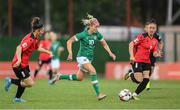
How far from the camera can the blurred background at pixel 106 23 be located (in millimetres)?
39156

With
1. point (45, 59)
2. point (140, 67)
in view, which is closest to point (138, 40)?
point (140, 67)

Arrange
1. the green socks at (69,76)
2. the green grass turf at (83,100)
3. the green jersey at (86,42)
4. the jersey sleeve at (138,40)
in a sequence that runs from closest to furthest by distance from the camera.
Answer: the green grass turf at (83,100) → the green jersey at (86,42) → the jersey sleeve at (138,40) → the green socks at (69,76)

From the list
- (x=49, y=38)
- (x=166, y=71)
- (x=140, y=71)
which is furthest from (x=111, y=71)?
(x=140, y=71)

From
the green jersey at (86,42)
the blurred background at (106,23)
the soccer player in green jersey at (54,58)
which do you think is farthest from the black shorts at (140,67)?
the blurred background at (106,23)

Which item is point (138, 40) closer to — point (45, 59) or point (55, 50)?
point (45, 59)

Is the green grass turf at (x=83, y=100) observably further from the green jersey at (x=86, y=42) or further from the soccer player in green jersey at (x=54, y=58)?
the soccer player in green jersey at (x=54, y=58)

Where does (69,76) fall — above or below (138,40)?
below

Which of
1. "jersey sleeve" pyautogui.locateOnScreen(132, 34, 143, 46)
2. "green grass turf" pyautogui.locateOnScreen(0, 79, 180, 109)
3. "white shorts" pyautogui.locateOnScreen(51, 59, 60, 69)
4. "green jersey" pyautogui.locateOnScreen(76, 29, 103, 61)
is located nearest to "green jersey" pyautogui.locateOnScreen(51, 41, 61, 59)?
"white shorts" pyautogui.locateOnScreen(51, 59, 60, 69)

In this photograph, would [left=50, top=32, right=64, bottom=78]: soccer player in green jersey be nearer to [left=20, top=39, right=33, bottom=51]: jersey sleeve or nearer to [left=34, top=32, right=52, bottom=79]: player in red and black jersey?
[left=34, top=32, right=52, bottom=79]: player in red and black jersey

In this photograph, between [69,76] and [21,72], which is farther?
[69,76]

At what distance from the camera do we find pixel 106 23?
6194 cm

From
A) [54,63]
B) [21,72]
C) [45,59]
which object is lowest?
[54,63]

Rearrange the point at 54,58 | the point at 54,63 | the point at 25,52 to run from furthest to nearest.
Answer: the point at 54,58 → the point at 54,63 → the point at 25,52

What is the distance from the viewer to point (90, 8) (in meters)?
60.9
